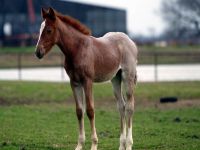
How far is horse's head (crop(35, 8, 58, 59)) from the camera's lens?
10.2m

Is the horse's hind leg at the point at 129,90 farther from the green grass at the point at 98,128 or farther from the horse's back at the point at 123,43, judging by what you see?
the green grass at the point at 98,128

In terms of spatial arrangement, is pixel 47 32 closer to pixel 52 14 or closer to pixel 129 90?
pixel 52 14

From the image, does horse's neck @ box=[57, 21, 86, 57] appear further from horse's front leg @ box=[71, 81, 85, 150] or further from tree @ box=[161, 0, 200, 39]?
tree @ box=[161, 0, 200, 39]

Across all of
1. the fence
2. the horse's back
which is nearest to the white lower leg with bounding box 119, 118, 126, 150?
the horse's back

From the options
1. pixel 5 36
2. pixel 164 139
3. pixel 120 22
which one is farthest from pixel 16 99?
pixel 120 22

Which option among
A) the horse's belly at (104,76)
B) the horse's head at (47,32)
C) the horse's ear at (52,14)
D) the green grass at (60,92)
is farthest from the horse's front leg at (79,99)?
the green grass at (60,92)

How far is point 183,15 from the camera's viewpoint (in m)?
77.3

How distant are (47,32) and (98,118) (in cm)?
670

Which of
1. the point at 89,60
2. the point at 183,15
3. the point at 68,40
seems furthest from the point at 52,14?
the point at 183,15

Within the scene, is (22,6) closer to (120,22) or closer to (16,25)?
(16,25)

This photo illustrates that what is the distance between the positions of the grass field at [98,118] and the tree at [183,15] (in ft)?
167

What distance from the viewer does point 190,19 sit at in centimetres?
7644

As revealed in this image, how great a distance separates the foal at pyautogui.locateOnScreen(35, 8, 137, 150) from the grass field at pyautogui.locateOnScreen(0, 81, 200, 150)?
832mm

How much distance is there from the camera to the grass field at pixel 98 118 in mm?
12016
